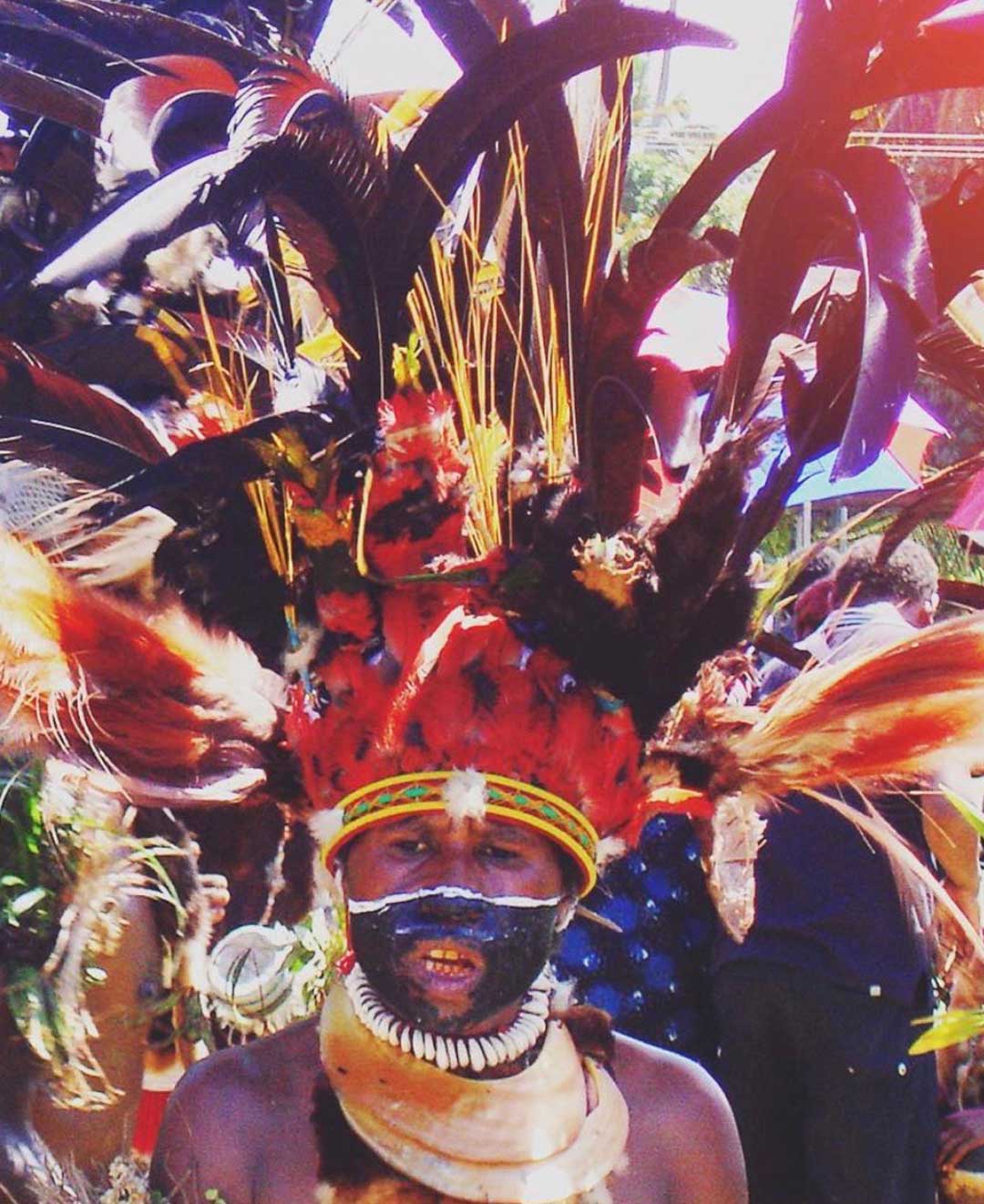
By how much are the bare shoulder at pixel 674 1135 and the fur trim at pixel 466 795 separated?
1.86 ft

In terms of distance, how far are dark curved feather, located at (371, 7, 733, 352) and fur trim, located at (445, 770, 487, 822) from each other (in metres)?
0.66

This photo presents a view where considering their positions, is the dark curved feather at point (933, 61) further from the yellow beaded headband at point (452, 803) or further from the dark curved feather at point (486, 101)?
the yellow beaded headband at point (452, 803)

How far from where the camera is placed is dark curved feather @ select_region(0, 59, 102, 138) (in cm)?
267

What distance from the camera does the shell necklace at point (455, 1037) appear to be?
242 cm

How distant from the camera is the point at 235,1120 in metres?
2.51

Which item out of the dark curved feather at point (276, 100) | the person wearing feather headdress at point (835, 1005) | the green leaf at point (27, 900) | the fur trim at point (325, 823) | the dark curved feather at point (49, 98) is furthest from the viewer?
the person wearing feather headdress at point (835, 1005)

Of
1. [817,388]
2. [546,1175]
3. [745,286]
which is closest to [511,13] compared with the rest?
[745,286]

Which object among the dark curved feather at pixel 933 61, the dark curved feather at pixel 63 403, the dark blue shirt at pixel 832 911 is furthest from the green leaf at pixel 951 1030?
the dark blue shirt at pixel 832 911

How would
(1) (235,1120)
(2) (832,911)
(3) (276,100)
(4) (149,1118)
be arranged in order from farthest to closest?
(2) (832,911), (4) (149,1118), (1) (235,1120), (3) (276,100)

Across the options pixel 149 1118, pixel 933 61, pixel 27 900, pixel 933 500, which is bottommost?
pixel 149 1118

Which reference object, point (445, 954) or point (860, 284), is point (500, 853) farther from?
point (860, 284)

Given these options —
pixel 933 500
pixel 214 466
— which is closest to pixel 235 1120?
pixel 214 466

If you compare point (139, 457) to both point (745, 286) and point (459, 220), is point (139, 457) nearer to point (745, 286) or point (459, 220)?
point (459, 220)

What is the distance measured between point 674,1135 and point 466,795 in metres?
0.68
